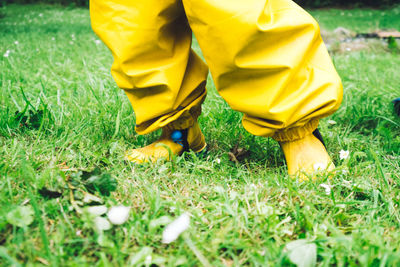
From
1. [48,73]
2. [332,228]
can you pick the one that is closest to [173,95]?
[332,228]

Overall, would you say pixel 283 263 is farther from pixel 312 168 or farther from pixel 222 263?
pixel 312 168

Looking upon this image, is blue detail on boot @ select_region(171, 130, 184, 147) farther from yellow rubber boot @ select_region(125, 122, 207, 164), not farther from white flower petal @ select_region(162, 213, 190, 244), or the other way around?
white flower petal @ select_region(162, 213, 190, 244)

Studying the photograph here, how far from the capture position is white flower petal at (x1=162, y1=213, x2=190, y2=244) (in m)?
0.71

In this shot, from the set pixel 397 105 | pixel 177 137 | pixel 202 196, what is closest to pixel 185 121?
pixel 177 137

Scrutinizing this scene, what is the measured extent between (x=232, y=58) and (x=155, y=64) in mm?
336

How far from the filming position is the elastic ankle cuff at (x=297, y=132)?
1067 millimetres

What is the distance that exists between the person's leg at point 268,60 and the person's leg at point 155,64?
0.18 meters

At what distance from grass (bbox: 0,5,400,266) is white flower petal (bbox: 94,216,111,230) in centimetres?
1

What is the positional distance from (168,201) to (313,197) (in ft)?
1.42

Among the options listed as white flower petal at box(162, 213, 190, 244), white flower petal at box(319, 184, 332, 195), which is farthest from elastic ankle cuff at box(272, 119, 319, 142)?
white flower petal at box(162, 213, 190, 244)

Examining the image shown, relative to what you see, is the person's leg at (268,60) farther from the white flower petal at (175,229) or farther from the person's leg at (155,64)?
the white flower petal at (175,229)

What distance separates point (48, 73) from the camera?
7.54 ft

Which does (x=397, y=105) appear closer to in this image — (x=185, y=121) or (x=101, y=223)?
(x=185, y=121)

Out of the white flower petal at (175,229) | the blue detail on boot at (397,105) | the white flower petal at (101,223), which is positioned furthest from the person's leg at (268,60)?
the blue detail on boot at (397,105)
